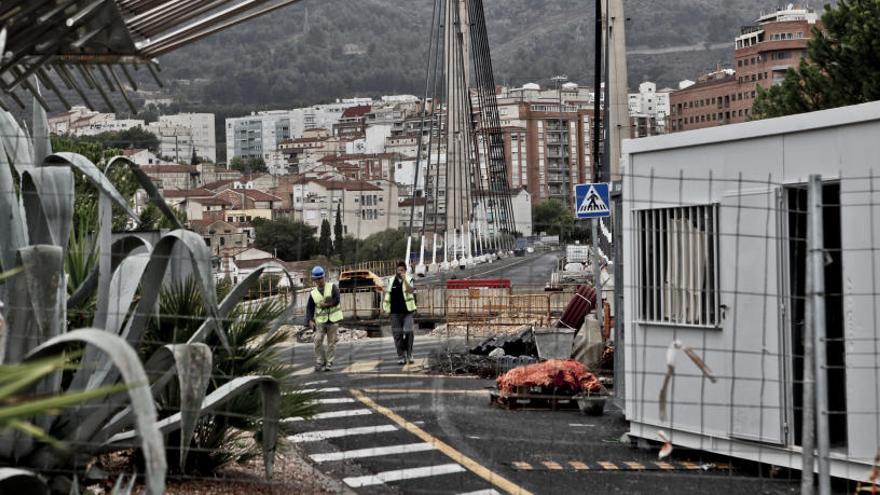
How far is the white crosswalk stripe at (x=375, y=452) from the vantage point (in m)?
10.6

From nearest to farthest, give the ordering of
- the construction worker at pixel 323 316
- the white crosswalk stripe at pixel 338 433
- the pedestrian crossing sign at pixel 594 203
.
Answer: the white crosswalk stripe at pixel 338 433 < the construction worker at pixel 323 316 < the pedestrian crossing sign at pixel 594 203

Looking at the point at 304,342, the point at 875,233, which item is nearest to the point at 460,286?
the point at 304,342

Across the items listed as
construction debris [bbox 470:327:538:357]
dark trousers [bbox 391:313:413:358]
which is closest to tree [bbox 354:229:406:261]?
dark trousers [bbox 391:313:413:358]

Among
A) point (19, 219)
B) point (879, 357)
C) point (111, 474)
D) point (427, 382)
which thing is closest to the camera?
point (19, 219)

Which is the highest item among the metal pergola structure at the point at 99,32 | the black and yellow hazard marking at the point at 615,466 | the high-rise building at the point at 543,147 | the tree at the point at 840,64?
the high-rise building at the point at 543,147

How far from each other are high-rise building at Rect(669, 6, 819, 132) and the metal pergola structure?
454ft

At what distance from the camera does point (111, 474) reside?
8000mm

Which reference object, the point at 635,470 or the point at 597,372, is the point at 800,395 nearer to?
the point at 635,470

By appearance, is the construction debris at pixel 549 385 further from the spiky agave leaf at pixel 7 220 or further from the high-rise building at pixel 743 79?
the high-rise building at pixel 743 79

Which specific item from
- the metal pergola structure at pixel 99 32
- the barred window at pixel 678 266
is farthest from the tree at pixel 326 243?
the metal pergola structure at pixel 99 32

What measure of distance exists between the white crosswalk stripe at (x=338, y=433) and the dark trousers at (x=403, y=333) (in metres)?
6.17

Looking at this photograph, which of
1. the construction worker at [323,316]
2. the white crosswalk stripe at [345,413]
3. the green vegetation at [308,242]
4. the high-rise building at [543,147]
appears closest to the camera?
the white crosswalk stripe at [345,413]

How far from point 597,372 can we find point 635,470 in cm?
626

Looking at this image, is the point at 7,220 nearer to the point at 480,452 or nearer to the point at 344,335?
the point at 480,452
